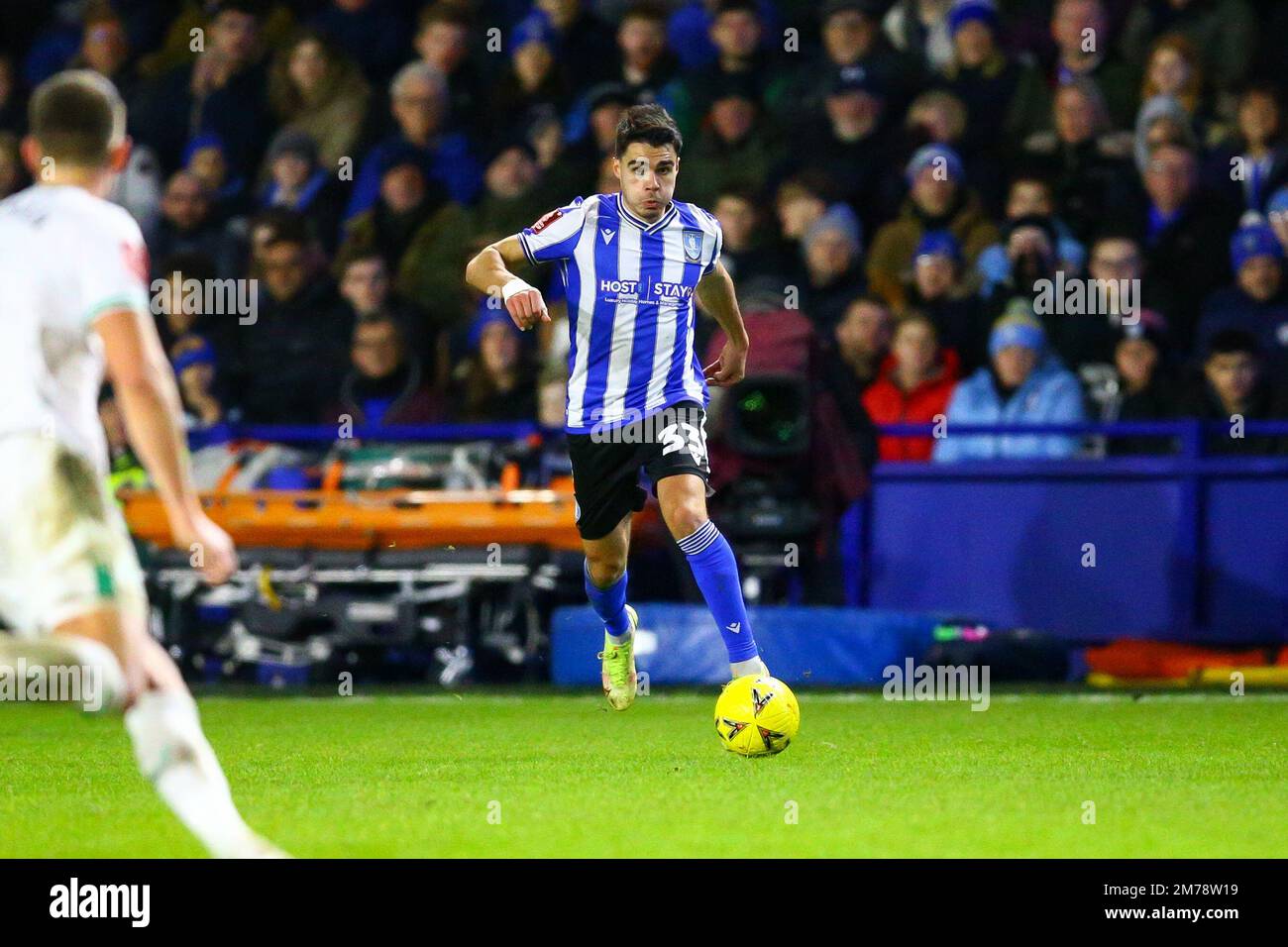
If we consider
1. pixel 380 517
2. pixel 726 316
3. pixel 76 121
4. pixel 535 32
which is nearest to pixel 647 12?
pixel 535 32

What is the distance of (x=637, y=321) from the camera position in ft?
28.4

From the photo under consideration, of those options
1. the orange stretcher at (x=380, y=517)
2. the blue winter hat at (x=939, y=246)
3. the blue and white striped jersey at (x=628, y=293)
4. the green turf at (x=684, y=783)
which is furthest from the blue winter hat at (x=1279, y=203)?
the blue and white striped jersey at (x=628, y=293)

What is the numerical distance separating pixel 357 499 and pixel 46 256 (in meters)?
8.39

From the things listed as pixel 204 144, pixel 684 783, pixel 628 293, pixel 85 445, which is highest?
pixel 204 144

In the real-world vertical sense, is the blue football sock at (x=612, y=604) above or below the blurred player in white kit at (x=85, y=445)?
below

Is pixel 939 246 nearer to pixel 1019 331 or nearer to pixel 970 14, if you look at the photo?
pixel 1019 331

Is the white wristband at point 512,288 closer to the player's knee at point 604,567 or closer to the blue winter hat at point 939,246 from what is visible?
the player's knee at point 604,567

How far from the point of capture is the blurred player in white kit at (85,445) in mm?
4746

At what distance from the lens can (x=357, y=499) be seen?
13.2 meters

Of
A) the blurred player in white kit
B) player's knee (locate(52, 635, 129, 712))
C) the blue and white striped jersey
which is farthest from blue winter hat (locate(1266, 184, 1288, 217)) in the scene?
player's knee (locate(52, 635, 129, 712))

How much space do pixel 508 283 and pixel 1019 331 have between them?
6049 millimetres

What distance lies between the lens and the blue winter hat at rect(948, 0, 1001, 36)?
1512 cm

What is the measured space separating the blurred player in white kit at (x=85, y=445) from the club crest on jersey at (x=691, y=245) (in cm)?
384
